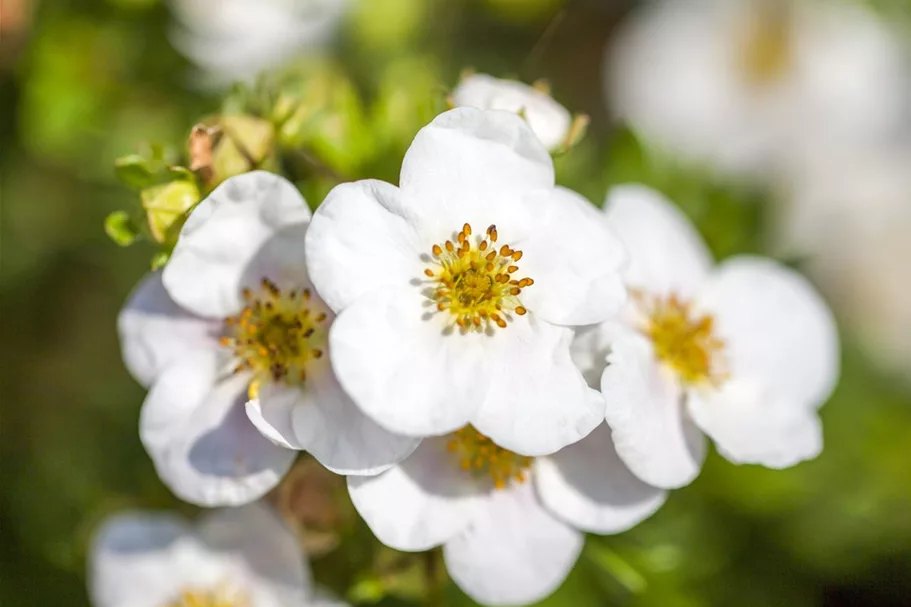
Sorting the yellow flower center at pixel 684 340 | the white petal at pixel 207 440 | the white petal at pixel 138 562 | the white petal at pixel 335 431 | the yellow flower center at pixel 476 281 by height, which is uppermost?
the yellow flower center at pixel 476 281

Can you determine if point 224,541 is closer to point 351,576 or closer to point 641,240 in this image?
point 351,576

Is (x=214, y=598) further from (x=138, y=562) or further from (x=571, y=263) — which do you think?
(x=571, y=263)

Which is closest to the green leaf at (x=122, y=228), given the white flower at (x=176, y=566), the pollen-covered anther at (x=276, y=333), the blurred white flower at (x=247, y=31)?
the pollen-covered anther at (x=276, y=333)

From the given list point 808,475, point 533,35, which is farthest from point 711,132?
point 808,475

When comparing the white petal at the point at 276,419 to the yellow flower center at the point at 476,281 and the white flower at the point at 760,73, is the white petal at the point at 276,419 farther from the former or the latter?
the white flower at the point at 760,73

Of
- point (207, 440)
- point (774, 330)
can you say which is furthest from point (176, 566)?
point (774, 330)

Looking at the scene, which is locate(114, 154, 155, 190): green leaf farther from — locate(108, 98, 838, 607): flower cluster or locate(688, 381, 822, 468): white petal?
locate(688, 381, 822, 468): white petal
